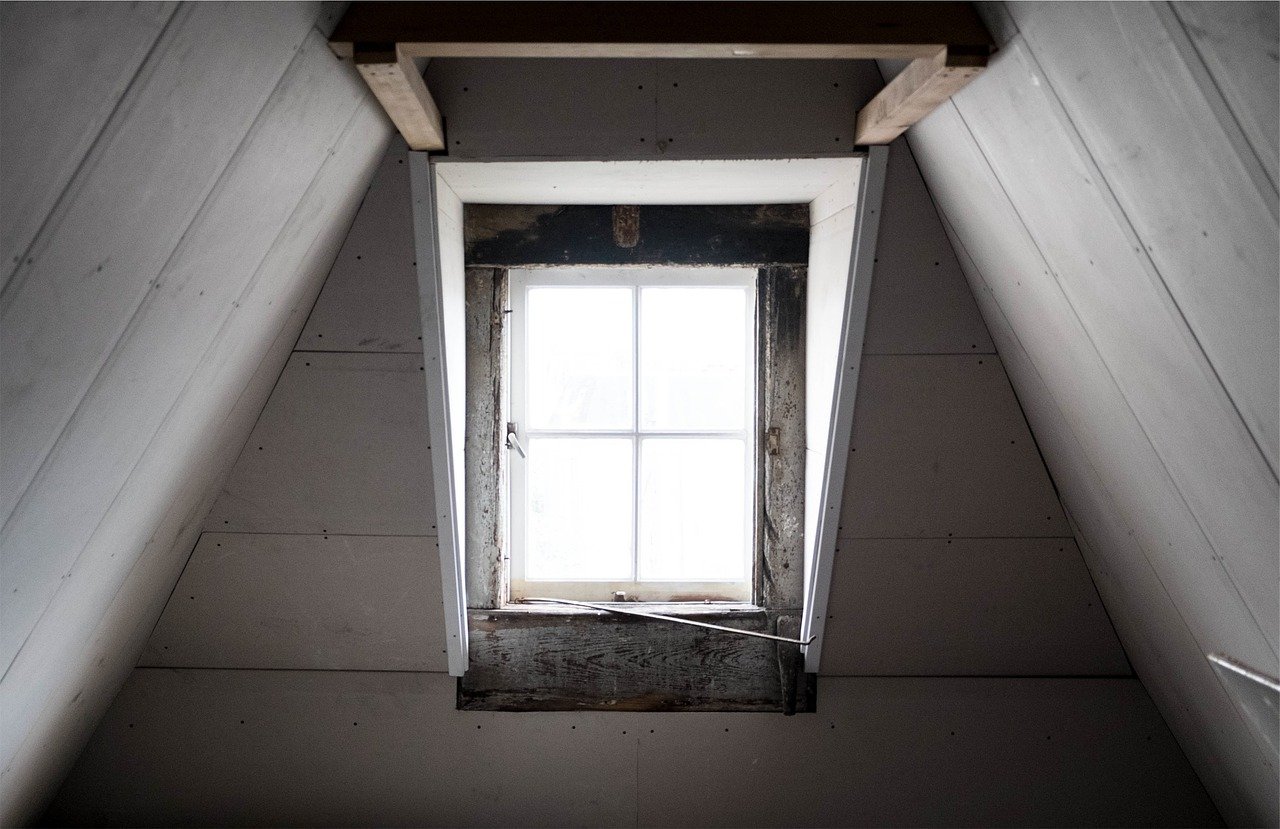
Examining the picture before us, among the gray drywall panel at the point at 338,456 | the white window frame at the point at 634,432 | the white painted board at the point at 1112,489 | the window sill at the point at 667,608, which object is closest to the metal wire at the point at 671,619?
the window sill at the point at 667,608

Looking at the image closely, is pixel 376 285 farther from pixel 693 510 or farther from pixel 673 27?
pixel 693 510

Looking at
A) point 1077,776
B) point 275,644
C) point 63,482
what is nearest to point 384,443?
point 275,644

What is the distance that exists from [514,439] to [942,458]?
976 mm

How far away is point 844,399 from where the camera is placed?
5.92 ft

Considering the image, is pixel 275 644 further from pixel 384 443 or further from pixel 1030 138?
pixel 1030 138

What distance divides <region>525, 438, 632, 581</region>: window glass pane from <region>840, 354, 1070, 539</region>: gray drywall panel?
1.92 ft

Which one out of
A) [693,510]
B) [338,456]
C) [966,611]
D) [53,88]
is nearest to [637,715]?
[693,510]

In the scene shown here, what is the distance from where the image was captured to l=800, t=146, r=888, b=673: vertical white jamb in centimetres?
169

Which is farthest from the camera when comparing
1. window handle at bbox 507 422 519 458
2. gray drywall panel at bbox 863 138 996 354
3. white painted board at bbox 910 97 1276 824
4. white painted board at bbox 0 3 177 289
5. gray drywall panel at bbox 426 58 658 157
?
window handle at bbox 507 422 519 458

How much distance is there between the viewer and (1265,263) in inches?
35.4

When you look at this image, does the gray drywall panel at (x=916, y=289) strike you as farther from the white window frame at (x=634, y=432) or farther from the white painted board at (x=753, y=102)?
the white window frame at (x=634, y=432)

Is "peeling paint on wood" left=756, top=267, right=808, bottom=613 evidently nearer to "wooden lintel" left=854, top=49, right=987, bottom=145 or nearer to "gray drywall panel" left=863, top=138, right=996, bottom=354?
"gray drywall panel" left=863, top=138, right=996, bottom=354

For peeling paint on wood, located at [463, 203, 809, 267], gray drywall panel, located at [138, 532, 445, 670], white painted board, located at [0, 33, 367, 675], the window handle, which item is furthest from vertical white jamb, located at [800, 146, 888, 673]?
white painted board, located at [0, 33, 367, 675]

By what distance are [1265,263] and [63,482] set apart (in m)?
1.45
